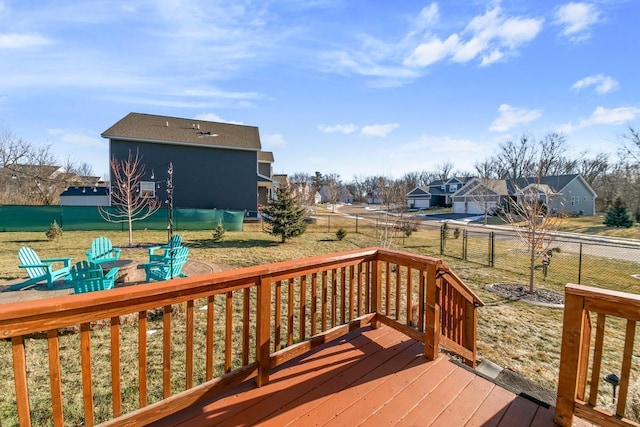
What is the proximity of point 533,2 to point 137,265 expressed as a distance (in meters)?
10.8

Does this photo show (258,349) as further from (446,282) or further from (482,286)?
(482,286)

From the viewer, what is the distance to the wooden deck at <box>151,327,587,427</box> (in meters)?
2.03

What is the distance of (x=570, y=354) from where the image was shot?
1957 millimetres

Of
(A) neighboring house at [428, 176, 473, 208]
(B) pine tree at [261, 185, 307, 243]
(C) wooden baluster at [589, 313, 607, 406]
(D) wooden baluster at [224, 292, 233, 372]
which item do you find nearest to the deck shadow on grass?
(B) pine tree at [261, 185, 307, 243]

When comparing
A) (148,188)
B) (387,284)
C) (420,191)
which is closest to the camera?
(387,284)

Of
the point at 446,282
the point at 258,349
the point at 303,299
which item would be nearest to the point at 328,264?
the point at 303,299

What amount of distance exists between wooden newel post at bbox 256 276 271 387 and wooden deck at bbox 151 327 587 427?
0.37 ft

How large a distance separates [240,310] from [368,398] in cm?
345

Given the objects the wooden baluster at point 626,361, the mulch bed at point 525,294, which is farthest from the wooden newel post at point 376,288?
the mulch bed at point 525,294

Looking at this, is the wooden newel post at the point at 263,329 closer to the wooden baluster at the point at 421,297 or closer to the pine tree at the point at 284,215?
the wooden baluster at the point at 421,297

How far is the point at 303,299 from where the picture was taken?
2.72 meters

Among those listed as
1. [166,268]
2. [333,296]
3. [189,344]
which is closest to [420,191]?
[166,268]

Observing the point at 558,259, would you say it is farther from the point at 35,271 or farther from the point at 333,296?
the point at 35,271

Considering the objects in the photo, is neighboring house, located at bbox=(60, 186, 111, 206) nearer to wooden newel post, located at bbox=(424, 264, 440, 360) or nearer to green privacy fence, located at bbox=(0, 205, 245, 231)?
green privacy fence, located at bbox=(0, 205, 245, 231)
